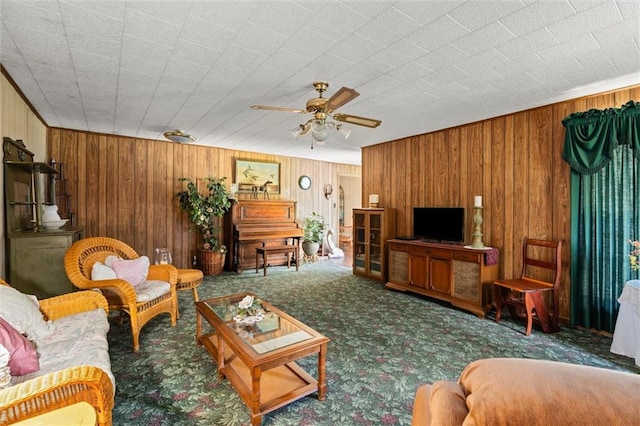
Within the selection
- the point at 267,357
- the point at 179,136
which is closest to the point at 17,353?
the point at 267,357

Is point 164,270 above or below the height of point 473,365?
below

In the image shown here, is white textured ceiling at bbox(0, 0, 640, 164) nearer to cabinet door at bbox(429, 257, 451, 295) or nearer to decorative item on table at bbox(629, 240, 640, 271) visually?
decorative item on table at bbox(629, 240, 640, 271)

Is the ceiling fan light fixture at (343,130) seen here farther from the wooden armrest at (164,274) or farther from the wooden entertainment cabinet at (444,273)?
the wooden armrest at (164,274)

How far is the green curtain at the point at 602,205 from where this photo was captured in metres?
2.93

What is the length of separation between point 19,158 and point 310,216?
5488mm

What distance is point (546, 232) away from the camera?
3.55 metres

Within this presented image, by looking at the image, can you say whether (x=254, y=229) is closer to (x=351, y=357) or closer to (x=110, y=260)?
(x=110, y=260)

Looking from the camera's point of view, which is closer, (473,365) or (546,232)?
(473,365)

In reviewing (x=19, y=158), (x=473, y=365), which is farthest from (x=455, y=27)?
(x=19, y=158)

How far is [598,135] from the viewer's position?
9.93 ft

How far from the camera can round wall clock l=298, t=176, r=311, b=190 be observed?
7480 millimetres

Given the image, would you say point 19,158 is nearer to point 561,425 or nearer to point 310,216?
point 561,425

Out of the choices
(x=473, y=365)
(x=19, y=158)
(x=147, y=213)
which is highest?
(x=19, y=158)

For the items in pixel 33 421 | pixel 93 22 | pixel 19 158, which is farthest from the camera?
pixel 19 158
